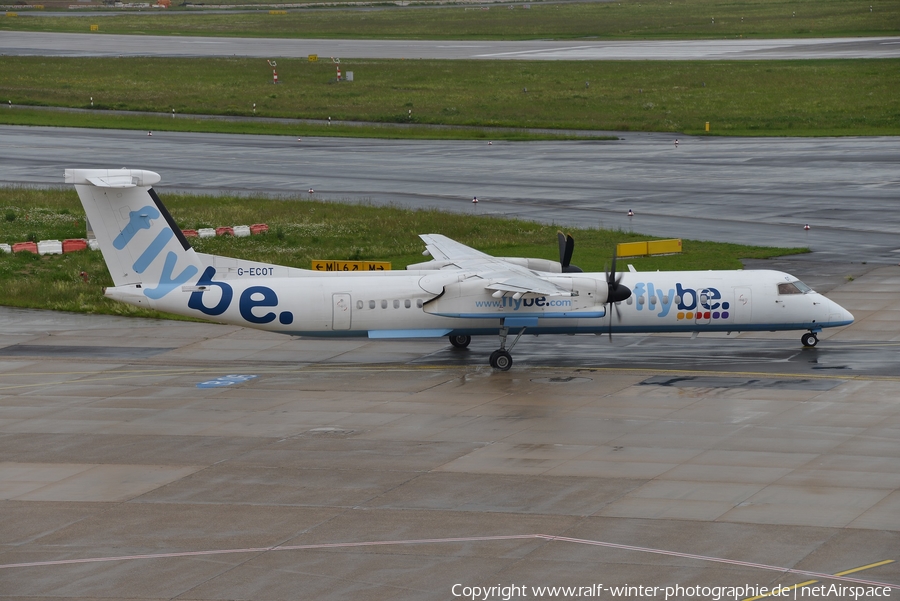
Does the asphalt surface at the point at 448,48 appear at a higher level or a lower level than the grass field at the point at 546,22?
lower

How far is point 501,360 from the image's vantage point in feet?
115

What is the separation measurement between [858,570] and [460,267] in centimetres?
1907

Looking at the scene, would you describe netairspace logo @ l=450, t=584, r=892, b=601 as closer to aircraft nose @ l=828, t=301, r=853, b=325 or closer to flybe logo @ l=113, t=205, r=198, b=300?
flybe logo @ l=113, t=205, r=198, b=300

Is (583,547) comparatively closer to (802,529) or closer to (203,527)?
(802,529)

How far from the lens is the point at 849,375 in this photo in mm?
33031

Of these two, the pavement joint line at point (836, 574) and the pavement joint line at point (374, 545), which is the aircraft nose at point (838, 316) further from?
the pavement joint line at point (374, 545)

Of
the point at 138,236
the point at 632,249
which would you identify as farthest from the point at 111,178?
the point at 632,249

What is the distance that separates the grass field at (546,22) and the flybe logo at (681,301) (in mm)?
106730

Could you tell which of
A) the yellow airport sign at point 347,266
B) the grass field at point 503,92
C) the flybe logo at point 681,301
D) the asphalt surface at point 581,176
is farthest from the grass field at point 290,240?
the grass field at point 503,92

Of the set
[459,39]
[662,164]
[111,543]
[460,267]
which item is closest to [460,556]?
[111,543]

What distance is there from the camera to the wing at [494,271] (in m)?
32.7

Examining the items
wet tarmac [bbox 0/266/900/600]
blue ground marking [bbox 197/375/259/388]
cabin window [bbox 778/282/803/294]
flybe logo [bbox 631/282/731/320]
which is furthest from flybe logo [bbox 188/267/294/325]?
cabin window [bbox 778/282/803/294]

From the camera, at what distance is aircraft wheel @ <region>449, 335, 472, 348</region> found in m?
38.0

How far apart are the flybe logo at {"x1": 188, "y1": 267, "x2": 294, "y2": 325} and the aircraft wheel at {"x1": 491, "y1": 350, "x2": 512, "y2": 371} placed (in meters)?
7.24
